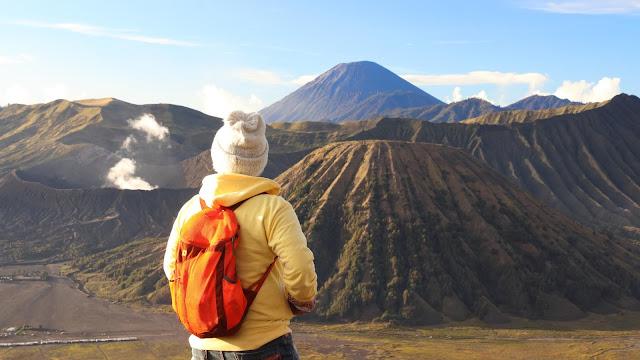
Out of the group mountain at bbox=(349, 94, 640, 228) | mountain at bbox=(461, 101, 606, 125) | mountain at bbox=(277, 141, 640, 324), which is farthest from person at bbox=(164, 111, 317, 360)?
mountain at bbox=(461, 101, 606, 125)

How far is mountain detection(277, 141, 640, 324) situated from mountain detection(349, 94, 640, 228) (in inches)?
1895

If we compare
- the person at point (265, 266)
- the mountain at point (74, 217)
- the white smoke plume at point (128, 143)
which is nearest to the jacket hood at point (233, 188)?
the person at point (265, 266)

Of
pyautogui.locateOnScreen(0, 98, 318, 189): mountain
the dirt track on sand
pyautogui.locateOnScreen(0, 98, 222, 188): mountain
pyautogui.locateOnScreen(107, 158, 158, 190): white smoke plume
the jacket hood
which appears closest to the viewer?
the jacket hood

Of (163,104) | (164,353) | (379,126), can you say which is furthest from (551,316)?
(163,104)

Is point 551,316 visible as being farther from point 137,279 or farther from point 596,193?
point 596,193

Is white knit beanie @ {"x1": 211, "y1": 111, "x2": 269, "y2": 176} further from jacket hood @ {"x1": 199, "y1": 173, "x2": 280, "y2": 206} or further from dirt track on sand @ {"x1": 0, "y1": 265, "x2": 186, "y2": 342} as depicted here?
dirt track on sand @ {"x1": 0, "y1": 265, "x2": 186, "y2": 342}

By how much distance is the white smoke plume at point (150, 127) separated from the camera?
534ft

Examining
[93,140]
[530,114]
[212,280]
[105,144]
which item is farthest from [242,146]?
[530,114]

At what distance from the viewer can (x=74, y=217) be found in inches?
4764

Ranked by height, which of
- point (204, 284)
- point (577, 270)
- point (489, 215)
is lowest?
point (577, 270)

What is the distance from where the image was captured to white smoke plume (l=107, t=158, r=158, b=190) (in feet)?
447

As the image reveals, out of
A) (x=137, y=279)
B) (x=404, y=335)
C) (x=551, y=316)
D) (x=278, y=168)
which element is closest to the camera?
(x=404, y=335)

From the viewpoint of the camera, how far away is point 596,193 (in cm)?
13900

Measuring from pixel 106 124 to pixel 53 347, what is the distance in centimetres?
11839
